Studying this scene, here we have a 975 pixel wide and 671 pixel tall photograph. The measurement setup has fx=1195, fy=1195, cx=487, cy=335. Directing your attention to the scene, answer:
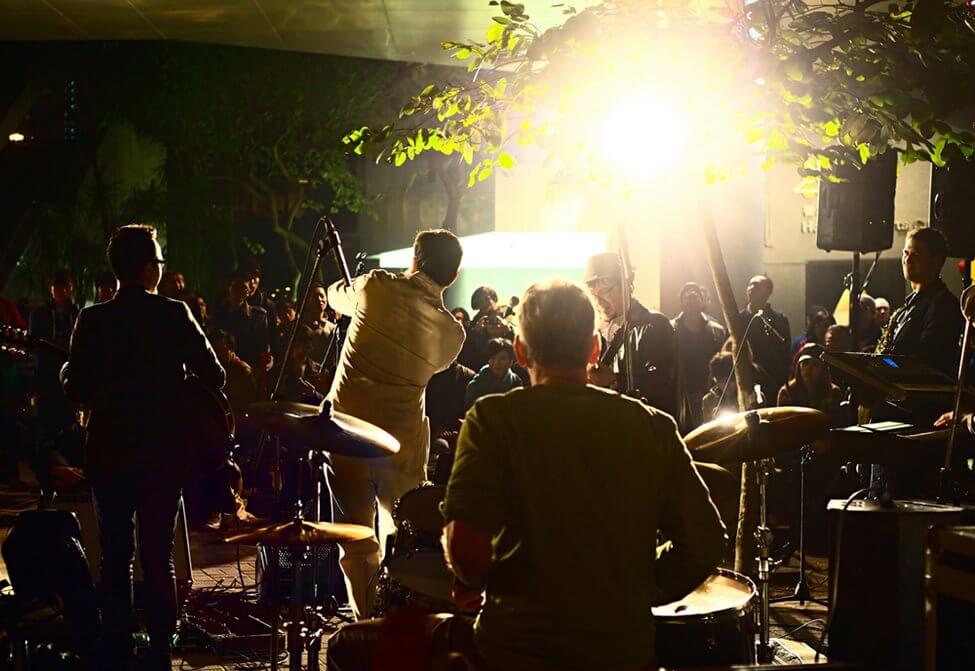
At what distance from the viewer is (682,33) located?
18.6 ft

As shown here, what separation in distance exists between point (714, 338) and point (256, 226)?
30.2 metres

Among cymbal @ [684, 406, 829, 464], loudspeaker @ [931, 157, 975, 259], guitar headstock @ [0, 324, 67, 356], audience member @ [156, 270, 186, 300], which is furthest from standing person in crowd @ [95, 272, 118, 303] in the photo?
cymbal @ [684, 406, 829, 464]

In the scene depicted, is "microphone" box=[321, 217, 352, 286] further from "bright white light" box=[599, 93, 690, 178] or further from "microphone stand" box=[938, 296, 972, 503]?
"microphone stand" box=[938, 296, 972, 503]

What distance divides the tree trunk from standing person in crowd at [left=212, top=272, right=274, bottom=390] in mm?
4815

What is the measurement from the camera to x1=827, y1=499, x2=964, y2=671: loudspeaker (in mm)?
3969

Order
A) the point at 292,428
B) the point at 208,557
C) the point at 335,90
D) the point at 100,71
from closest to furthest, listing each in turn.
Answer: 1. the point at 292,428
2. the point at 208,557
3. the point at 100,71
4. the point at 335,90

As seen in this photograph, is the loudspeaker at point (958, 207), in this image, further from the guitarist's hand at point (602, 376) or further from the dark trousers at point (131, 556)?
the dark trousers at point (131, 556)

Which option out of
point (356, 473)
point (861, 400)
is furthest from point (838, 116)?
point (356, 473)

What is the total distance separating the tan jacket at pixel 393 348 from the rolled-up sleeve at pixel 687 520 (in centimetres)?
279

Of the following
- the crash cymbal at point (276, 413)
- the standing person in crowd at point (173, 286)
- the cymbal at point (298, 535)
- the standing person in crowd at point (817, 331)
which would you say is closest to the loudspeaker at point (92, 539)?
the cymbal at point (298, 535)

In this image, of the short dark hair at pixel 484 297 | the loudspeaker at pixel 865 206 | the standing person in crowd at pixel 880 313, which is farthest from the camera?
the standing person in crowd at pixel 880 313

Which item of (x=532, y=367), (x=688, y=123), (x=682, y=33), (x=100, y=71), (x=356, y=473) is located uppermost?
(x=100, y=71)

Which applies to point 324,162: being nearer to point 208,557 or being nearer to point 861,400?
point 208,557

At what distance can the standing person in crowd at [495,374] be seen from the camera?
8719 millimetres
